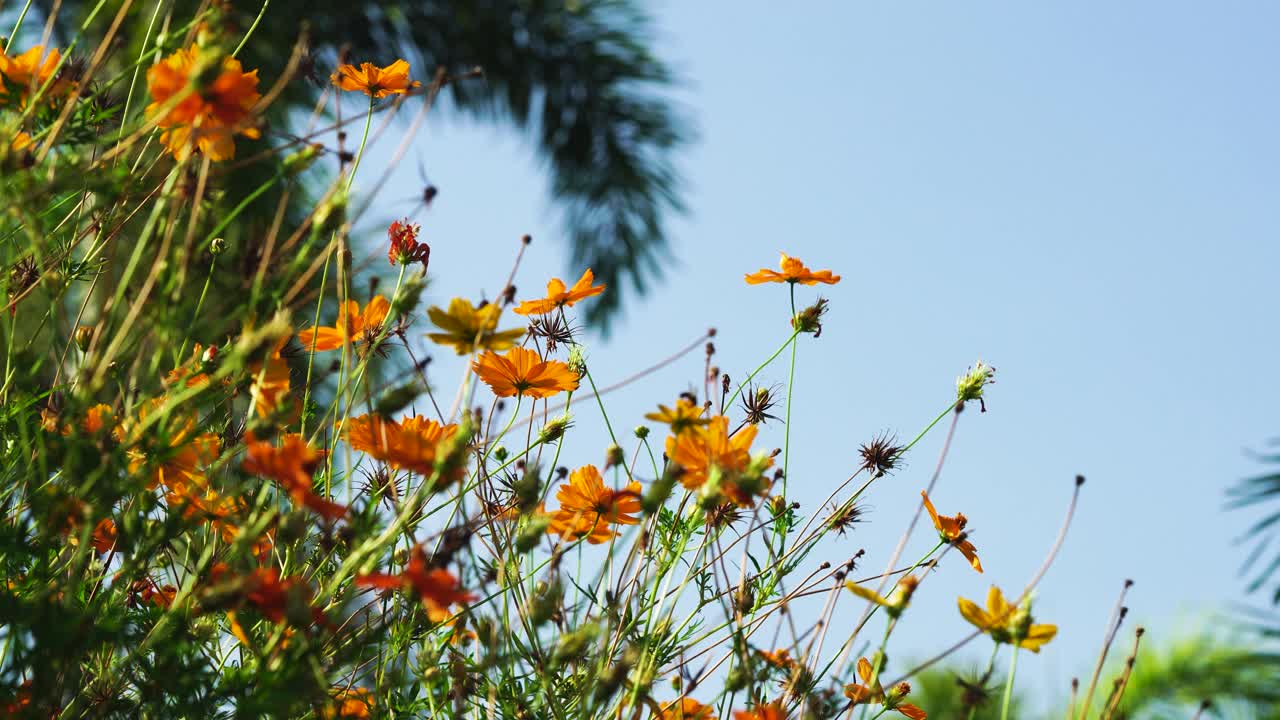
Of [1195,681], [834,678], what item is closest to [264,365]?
[834,678]

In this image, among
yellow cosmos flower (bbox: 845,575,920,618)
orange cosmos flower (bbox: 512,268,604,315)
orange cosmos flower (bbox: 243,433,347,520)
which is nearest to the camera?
orange cosmos flower (bbox: 243,433,347,520)

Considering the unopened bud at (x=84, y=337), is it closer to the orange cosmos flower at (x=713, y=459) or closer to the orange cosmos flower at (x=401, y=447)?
the orange cosmos flower at (x=401, y=447)

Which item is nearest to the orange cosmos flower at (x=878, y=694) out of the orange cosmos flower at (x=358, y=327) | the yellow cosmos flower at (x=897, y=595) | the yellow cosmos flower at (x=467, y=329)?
the yellow cosmos flower at (x=897, y=595)

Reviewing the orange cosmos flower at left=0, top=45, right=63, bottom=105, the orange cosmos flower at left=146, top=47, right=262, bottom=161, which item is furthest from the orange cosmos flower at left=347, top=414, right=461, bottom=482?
the orange cosmos flower at left=0, top=45, right=63, bottom=105

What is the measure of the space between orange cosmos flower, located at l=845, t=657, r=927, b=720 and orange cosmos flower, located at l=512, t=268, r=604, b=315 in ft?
1.18

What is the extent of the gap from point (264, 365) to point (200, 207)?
0.32 feet

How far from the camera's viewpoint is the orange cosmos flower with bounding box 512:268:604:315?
2.99 feet

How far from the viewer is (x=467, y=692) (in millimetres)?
737

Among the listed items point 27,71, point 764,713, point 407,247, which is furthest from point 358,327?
point 764,713

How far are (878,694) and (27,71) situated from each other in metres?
0.64

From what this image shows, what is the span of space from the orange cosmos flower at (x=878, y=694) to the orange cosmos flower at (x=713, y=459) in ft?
0.44

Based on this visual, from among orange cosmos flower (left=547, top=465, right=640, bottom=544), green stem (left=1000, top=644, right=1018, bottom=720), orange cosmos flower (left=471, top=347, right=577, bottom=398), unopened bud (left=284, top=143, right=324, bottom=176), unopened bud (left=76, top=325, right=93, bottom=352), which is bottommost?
green stem (left=1000, top=644, right=1018, bottom=720)

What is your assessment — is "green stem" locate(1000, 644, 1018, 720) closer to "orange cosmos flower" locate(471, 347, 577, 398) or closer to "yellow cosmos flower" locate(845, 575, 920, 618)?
"yellow cosmos flower" locate(845, 575, 920, 618)

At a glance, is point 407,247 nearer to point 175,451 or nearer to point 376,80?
point 376,80
